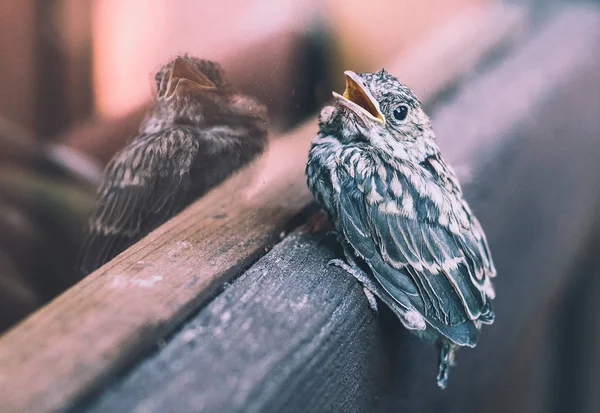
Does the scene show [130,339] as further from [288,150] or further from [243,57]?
[288,150]

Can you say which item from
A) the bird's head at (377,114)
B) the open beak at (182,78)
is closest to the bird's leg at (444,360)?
the bird's head at (377,114)

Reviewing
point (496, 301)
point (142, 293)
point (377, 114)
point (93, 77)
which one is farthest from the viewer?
point (496, 301)

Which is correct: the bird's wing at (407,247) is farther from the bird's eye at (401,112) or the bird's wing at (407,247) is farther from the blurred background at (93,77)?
the blurred background at (93,77)

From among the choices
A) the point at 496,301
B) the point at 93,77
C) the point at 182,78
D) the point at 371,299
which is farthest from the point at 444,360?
the point at 93,77

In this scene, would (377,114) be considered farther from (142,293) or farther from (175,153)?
(142,293)

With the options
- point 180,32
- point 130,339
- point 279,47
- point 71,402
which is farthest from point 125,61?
point 71,402

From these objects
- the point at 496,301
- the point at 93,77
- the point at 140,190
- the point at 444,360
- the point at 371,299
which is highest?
the point at 93,77
